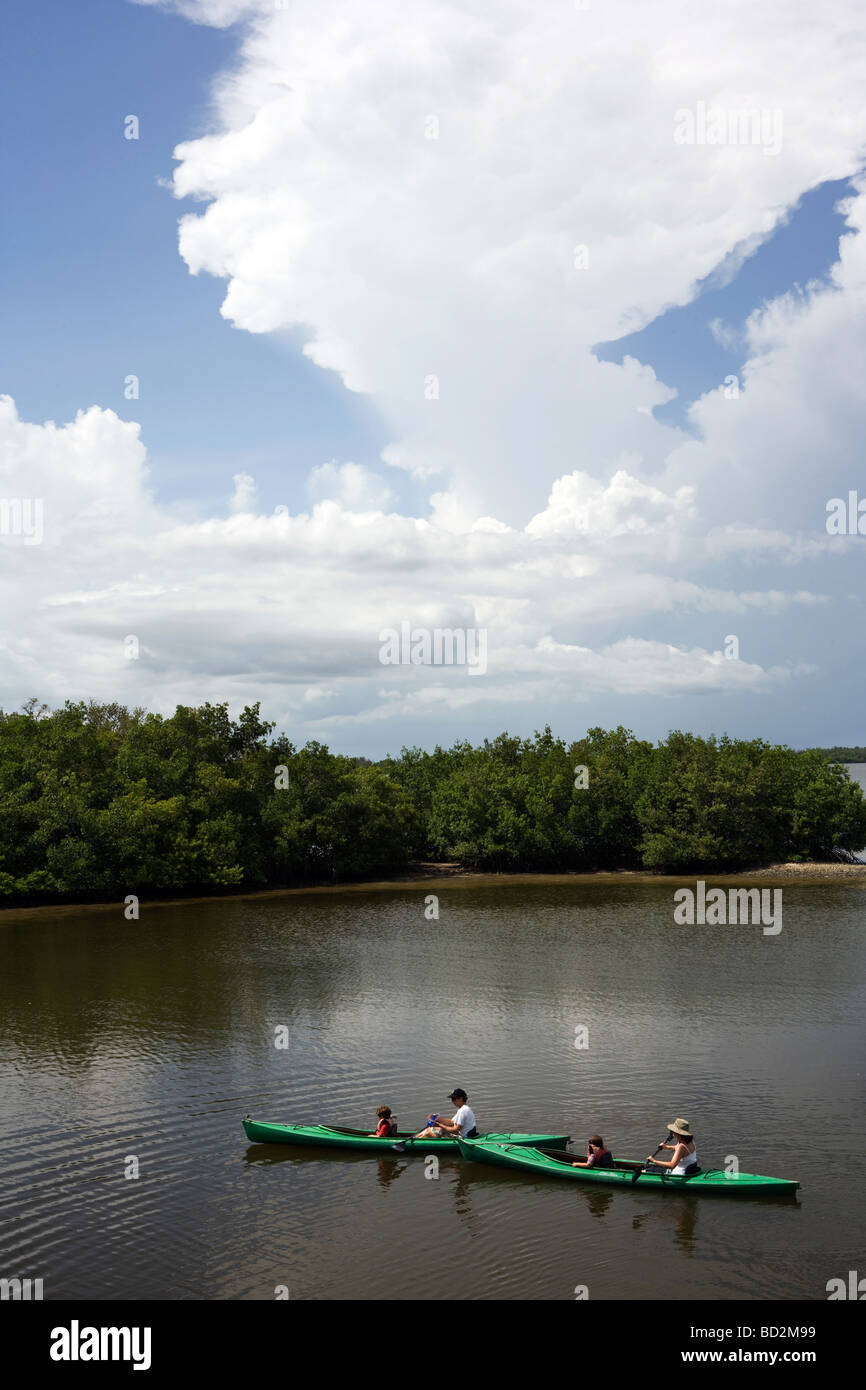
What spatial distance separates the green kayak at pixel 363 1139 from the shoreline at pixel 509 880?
42.6 metres

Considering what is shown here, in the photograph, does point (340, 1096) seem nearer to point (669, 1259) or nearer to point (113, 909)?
point (669, 1259)

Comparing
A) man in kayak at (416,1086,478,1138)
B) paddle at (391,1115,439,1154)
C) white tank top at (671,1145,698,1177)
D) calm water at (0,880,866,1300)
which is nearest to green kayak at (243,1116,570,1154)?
paddle at (391,1115,439,1154)

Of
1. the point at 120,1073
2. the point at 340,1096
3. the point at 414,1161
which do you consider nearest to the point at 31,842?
the point at 120,1073

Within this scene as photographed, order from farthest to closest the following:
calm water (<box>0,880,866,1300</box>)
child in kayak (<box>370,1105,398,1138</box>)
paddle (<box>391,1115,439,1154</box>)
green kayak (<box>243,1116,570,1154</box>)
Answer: child in kayak (<box>370,1105,398,1138</box>)
paddle (<box>391,1115,439,1154</box>)
green kayak (<box>243,1116,570,1154</box>)
calm water (<box>0,880,866,1300</box>)

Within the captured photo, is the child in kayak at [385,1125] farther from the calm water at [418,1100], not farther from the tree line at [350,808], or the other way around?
the tree line at [350,808]

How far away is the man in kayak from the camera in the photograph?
2223 centimetres

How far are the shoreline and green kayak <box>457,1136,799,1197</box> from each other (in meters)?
45.8

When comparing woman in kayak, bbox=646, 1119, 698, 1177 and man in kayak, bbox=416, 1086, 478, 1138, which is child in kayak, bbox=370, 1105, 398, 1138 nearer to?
man in kayak, bbox=416, 1086, 478, 1138

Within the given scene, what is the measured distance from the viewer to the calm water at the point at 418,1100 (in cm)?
1742

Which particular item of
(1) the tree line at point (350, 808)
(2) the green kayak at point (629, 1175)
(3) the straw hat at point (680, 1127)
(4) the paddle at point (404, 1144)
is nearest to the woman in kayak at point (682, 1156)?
(3) the straw hat at point (680, 1127)

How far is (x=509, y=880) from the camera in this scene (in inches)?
3041

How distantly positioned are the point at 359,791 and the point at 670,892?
24.9m

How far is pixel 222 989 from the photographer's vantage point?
→ 128ft

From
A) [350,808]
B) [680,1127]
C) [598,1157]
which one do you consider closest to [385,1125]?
[598,1157]
